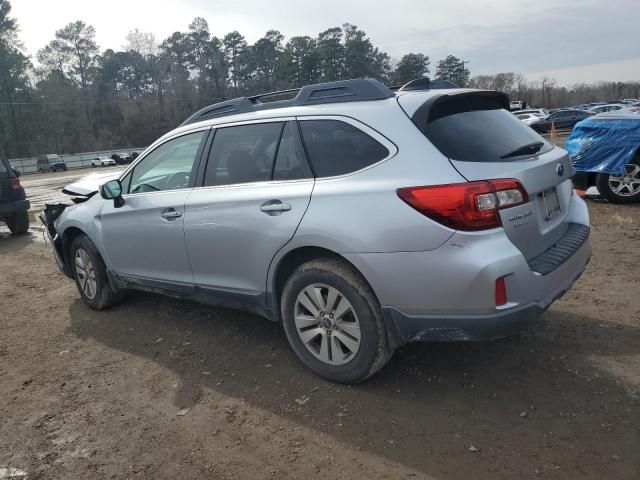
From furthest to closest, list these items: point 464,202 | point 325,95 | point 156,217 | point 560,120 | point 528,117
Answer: point 528,117 < point 560,120 < point 156,217 < point 325,95 < point 464,202

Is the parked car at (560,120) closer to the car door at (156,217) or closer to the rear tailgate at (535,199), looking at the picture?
the rear tailgate at (535,199)

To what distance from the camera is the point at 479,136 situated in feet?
10.2

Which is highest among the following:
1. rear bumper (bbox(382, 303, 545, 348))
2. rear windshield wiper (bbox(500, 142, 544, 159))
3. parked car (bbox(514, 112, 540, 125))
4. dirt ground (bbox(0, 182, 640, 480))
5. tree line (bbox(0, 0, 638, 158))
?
tree line (bbox(0, 0, 638, 158))

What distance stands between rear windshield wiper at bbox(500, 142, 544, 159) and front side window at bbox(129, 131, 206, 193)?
2294 millimetres

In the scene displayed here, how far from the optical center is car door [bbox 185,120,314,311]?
3334mm

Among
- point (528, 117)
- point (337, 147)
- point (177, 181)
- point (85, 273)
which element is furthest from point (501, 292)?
point (528, 117)

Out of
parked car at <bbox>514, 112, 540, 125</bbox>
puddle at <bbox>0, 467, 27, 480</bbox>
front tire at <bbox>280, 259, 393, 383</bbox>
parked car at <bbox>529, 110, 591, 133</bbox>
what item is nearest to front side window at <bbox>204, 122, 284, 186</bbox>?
front tire at <bbox>280, 259, 393, 383</bbox>

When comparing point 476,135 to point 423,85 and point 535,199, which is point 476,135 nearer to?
point 535,199

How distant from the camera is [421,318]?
2.87m

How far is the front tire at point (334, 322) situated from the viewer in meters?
3.05

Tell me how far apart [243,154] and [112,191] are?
1473 mm

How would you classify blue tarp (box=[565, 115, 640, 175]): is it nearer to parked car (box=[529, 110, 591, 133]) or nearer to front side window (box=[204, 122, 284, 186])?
front side window (box=[204, 122, 284, 186])

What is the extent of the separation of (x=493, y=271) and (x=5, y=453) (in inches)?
115

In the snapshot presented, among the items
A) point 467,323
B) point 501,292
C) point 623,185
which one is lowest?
point 623,185
